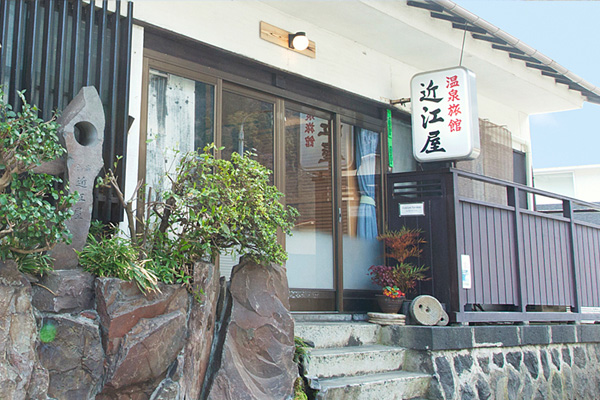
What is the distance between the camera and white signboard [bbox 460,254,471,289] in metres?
6.89

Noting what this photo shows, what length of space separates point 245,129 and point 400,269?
94.6 inches

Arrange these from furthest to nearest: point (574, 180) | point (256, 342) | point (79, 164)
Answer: point (574, 180) < point (256, 342) < point (79, 164)

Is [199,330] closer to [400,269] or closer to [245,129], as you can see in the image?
[245,129]

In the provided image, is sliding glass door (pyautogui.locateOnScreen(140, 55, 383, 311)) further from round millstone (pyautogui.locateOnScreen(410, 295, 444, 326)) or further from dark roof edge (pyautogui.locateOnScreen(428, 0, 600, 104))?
dark roof edge (pyautogui.locateOnScreen(428, 0, 600, 104))

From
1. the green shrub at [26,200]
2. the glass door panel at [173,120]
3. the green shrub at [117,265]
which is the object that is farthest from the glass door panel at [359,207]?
the green shrub at [26,200]

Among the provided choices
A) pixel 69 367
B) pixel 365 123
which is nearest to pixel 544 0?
pixel 365 123

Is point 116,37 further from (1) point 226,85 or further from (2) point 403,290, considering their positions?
(2) point 403,290

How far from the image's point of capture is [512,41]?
7750mm

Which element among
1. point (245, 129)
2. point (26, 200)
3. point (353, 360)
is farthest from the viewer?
point (245, 129)

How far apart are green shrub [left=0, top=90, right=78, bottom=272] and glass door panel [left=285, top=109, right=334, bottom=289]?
137 inches

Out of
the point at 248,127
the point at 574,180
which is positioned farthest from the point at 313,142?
the point at 574,180

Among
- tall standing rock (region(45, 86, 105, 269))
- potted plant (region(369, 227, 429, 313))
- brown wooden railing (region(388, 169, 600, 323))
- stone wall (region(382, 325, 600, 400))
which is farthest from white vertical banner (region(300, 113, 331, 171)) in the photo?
tall standing rock (region(45, 86, 105, 269))

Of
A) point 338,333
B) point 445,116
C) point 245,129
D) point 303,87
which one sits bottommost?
point 338,333

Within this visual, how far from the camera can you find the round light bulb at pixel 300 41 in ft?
22.2
